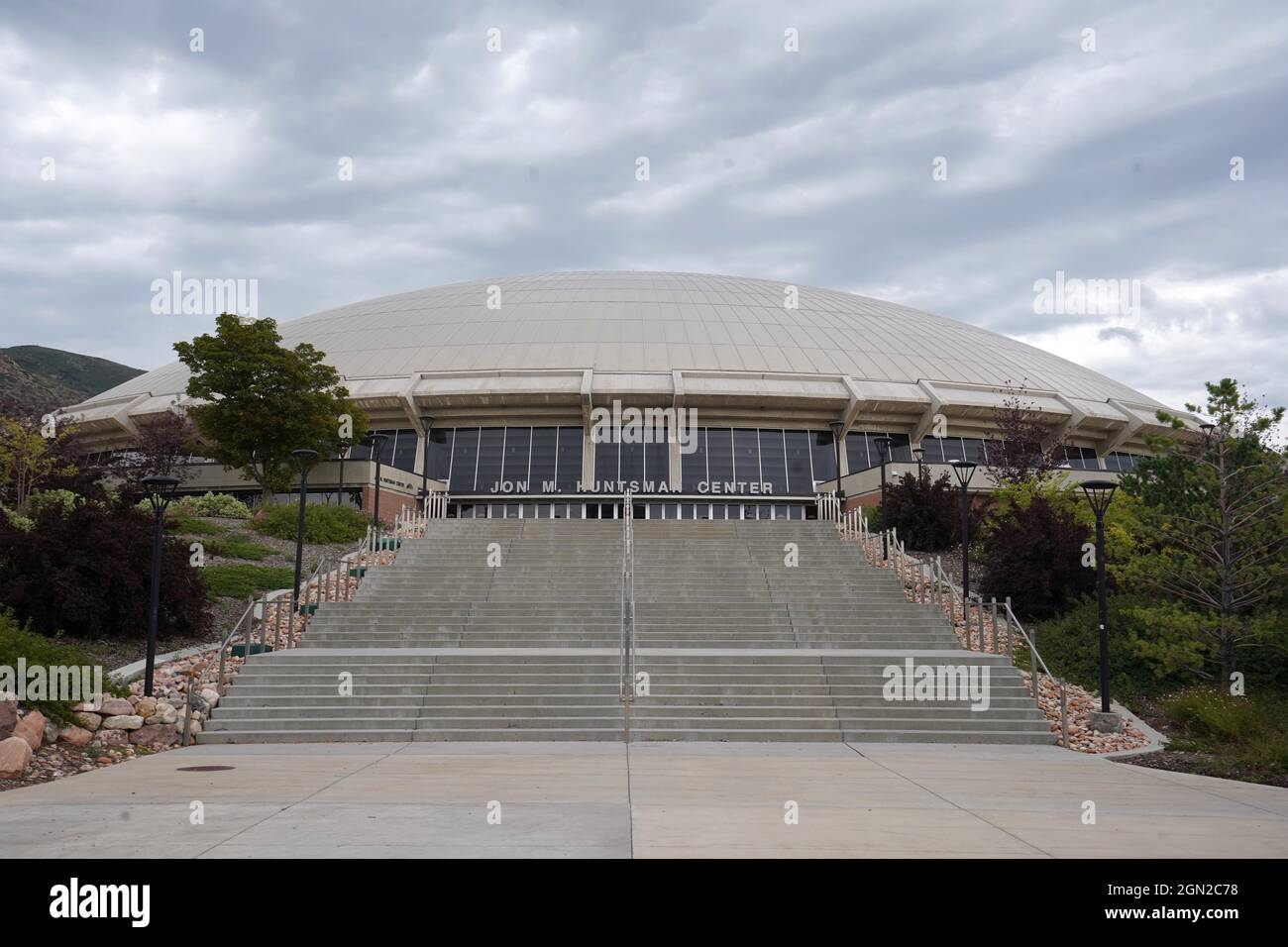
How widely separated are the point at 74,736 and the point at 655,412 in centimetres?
2678

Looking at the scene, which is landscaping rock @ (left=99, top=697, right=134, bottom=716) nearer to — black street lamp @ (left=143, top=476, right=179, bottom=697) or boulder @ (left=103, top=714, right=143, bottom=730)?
boulder @ (left=103, top=714, right=143, bottom=730)

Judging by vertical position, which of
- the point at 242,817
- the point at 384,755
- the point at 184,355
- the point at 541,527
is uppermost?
the point at 184,355

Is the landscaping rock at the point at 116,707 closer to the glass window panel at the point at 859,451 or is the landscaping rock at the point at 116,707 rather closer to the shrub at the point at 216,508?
the shrub at the point at 216,508

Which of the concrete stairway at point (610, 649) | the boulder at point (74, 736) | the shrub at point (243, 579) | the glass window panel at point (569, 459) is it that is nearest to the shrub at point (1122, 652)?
the concrete stairway at point (610, 649)

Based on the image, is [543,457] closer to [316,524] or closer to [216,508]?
[316,524]

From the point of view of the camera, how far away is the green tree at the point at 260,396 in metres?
29.8

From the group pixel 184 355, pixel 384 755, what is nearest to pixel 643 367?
pixel 184 355

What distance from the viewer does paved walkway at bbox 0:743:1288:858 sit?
19.9 ft

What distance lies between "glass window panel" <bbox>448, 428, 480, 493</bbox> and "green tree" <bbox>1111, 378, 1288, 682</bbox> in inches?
1002

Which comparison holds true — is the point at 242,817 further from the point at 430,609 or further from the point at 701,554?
the point at 701,554

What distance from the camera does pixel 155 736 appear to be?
39.4 feet

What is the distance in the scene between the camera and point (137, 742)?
11.7m

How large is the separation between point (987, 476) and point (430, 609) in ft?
76.5

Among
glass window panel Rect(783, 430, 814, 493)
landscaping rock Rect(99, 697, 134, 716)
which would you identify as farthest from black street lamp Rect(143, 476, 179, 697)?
glass window panel Rect(783, 430, 814, 493)
